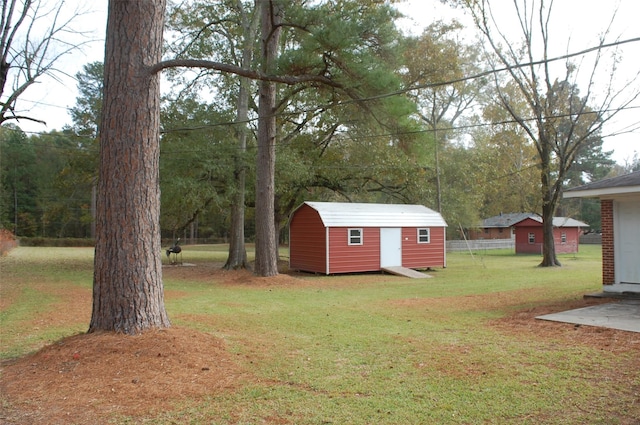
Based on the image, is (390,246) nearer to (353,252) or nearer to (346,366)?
(353,252)

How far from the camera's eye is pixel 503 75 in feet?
85.0

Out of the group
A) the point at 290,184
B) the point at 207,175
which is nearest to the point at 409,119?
the point at 207,175

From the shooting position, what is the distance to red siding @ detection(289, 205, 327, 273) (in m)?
19.4

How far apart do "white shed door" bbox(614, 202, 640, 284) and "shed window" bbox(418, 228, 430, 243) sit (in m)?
10.9

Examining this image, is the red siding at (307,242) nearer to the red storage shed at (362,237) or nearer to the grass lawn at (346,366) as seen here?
the red storage shed at (362,237)

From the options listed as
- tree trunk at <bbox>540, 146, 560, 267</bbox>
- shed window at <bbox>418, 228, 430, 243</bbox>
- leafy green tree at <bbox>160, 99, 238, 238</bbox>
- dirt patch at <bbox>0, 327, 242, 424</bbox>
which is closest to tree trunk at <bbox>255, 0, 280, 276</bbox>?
leafy green tree at <bbox>160, 99, 238, 238</bbox>

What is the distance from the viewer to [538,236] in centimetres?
3609

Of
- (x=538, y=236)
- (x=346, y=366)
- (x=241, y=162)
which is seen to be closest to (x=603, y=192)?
(x=346, y=366)

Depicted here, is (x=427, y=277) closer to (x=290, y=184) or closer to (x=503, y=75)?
(x=290, y=184)

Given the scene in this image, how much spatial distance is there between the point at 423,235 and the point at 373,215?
2775 millimetres

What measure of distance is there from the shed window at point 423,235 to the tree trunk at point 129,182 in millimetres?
16621

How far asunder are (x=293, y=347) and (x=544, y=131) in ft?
63.5

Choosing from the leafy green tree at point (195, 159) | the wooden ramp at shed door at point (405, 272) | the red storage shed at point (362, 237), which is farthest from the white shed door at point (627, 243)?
the leafy green tree at point (195, 159)

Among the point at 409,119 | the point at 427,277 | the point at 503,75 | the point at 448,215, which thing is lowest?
the point at 427,277
